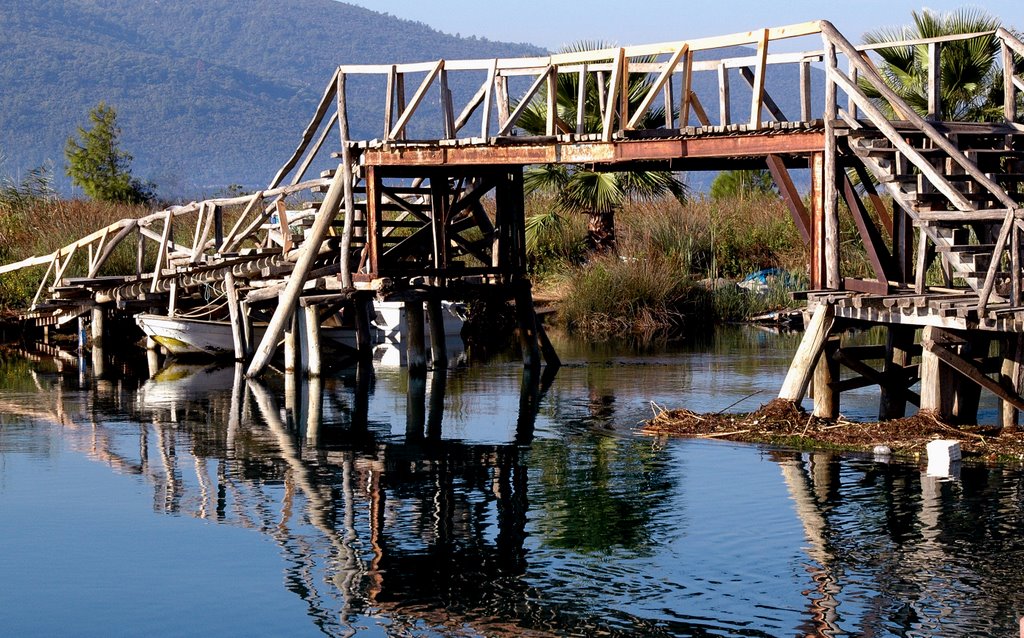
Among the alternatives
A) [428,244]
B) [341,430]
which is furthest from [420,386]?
[341,430]

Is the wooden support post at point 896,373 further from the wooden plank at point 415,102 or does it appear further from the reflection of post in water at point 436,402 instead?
the wooden plank at point 415,102

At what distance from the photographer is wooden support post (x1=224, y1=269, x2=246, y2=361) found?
27500 mm

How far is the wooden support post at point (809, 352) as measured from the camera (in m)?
17.3

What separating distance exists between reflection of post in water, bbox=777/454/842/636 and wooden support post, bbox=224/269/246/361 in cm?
1368

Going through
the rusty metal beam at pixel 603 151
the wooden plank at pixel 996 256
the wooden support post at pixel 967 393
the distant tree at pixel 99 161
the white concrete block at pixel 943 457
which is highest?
the distant tree at pixel 99 161

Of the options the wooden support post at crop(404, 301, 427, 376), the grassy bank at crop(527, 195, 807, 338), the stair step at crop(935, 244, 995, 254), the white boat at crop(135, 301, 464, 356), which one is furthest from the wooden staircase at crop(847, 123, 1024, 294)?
the grassy bank at crop(527, 195, 807, 338)

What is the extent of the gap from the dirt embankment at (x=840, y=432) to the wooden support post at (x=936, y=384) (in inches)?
5.0

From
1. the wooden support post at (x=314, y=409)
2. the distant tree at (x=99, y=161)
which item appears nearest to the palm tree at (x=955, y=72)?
the wooden support post at (x=314, y=409)

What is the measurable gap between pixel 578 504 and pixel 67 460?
251 inches

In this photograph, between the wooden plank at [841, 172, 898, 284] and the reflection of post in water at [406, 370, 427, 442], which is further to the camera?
the reflection of post in water at [406, 370, 427, 442]

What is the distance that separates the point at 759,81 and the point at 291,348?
1063cm

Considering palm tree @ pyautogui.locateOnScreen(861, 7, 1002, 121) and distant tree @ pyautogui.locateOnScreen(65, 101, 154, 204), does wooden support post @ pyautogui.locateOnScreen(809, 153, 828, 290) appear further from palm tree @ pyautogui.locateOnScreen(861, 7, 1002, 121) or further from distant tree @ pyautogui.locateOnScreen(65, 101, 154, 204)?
distant tree @ pyautogui.locateOnScreen(65, 101, 154, 204)

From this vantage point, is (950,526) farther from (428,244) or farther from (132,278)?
(132,278)

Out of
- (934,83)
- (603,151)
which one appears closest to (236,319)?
(603,151)
